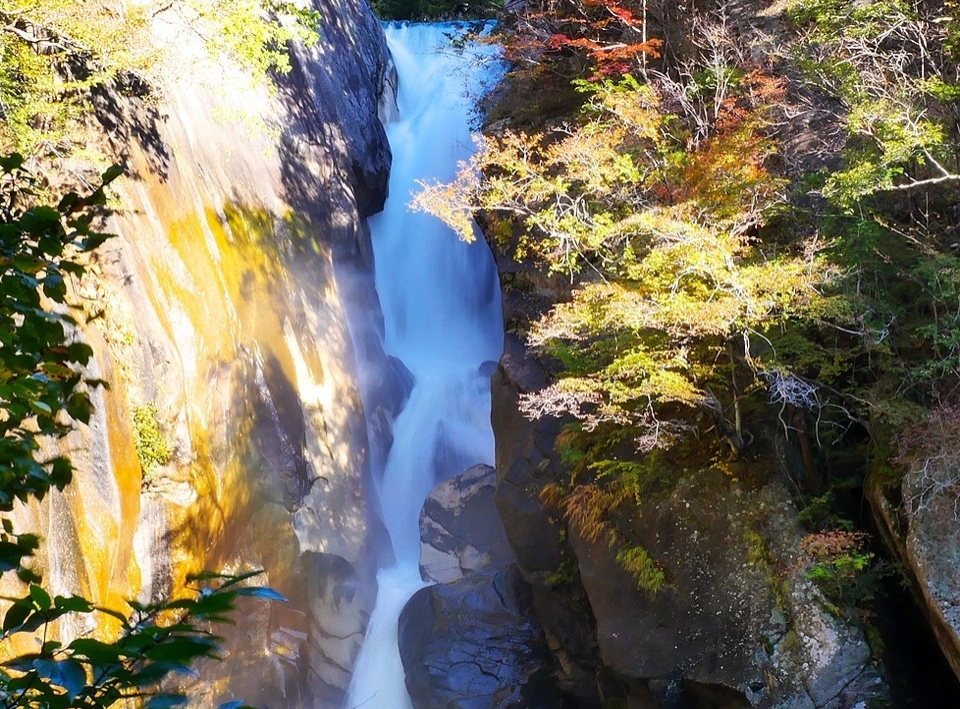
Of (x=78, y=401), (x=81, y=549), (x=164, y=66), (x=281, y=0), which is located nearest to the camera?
(x=78, y=401)

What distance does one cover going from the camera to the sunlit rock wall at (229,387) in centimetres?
741

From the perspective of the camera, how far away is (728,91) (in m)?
9.37

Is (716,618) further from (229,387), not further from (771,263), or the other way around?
(229,387)

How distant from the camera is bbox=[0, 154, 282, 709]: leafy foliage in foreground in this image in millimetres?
1066

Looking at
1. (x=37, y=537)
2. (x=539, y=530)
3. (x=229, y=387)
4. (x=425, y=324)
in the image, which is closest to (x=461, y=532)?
(x=539, y=530)

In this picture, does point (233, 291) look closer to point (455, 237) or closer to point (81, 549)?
point (81, 549)

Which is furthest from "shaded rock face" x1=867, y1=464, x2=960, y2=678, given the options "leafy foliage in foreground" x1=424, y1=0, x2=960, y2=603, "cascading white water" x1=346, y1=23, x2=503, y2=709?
"cascading white water" x1=346, y1=23, x2=503, y2=709

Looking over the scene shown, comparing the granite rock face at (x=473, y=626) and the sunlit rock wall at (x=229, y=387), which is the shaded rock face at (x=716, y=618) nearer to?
the granite rock face at (x=473, y=626)

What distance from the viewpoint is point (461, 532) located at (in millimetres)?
12688

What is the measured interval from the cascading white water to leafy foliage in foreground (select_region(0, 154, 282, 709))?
34.6 feet

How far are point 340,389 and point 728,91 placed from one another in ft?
25.2

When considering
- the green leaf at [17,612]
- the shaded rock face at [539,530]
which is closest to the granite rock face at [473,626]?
the shaded rock face at [539,530]

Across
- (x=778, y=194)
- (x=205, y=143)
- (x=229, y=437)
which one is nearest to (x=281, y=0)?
(x=205, y=143)

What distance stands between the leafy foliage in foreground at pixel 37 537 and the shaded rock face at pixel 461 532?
11013mm
